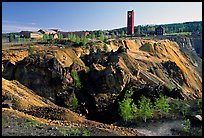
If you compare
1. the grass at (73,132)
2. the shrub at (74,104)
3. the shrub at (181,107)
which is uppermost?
the grass at (73,132)

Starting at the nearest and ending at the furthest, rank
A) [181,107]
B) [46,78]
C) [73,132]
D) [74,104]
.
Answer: [73,132], [181,107], [74,104], [46,78]

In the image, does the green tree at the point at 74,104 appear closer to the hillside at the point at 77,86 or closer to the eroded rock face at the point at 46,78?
the hillside at the point at 77,86

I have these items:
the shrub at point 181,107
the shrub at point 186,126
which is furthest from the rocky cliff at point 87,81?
the shrub at point 186,126

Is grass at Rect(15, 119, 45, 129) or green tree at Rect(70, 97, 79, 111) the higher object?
grass at Rect(15, 119, 45, 129)

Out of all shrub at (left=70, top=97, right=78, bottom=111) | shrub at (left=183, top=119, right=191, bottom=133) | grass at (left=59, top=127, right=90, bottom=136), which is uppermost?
grass at (left=59, top=127, right=90, bottom=136)

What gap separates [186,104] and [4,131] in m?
14.3

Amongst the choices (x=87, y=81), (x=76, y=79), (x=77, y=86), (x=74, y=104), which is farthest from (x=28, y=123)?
(x=87, y=81)

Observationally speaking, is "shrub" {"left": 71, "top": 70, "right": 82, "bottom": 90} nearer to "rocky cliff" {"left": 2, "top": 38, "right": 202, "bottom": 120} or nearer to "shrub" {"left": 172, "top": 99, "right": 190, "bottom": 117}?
"rocky cliff" {"left": 2, "top": 38, "right": 202, "bottom": 120}

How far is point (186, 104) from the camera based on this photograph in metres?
21.6

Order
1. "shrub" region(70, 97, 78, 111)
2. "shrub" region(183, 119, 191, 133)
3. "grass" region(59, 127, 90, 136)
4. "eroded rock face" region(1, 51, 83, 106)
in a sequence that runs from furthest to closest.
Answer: "eroded rock face" region(1, 51, 83, 106)
"shrub" region(70, 97, 78, 111)
"shrub" region(183, 119, 191, 133)
"grass" region(59, 127, 90, 136)

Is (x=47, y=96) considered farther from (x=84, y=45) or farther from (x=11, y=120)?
(x=84, y=45)

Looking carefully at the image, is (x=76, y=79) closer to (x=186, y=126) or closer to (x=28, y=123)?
(x=186, y=126)

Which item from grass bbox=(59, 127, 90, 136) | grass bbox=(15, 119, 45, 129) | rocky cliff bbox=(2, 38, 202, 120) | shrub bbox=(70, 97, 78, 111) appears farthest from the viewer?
rocky cliff bbox=(2, 38, 202, 120)

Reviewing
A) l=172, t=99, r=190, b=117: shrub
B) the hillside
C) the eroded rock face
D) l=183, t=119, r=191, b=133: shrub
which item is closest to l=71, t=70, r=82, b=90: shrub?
the hillside
